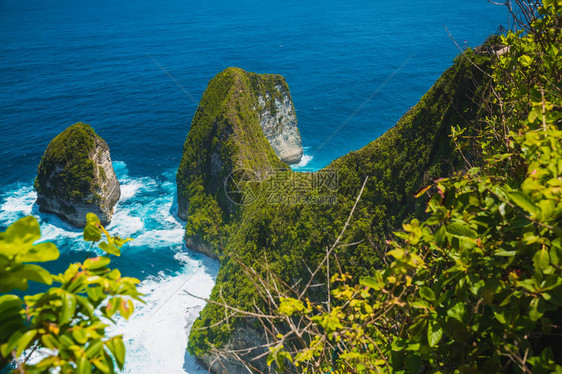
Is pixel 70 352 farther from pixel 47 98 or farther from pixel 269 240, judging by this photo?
pixel 47 98

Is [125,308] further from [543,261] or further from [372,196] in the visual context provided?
[372,196]

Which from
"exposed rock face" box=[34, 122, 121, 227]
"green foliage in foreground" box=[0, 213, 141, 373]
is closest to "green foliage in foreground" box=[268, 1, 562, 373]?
"green foliage in foreground" box=[0, 213, 141, 373]

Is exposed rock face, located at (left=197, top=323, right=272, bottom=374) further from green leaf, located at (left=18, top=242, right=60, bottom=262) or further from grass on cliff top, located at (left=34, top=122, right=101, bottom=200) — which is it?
grass on cliff top, located at (left=34, top=122, right=101, bottom=200)

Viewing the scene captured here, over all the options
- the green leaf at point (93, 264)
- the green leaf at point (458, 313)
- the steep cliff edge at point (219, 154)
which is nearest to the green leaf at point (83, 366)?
the green leaf at point (93, 264)

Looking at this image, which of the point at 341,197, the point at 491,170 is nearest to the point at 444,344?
the point at 491,170

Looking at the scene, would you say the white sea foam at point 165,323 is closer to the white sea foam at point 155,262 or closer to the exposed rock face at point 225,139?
the white sea foam at point 155,262
